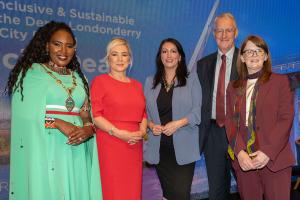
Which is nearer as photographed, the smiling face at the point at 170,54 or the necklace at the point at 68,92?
the necklace at the point at 68,92

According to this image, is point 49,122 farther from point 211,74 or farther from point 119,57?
point 211,74

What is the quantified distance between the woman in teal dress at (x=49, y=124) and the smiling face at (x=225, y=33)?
138 centimetres

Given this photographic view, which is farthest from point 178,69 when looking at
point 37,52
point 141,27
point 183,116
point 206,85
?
point 141,27

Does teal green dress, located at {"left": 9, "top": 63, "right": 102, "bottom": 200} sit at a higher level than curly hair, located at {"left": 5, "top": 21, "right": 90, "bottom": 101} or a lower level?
lower

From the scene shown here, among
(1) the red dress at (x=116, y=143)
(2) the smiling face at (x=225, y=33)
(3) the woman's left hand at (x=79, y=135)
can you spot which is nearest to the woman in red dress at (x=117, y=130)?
(1) the red dress at (x=116, y=143)

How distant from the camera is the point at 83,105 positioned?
2438mm

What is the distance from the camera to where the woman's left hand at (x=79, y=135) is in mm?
2225

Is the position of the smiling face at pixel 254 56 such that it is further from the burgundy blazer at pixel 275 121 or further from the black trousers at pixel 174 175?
the black trousers at pixel 174 175

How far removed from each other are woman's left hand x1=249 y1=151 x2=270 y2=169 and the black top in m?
0.75

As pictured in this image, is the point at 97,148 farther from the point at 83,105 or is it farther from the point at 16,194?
the point at 16,194

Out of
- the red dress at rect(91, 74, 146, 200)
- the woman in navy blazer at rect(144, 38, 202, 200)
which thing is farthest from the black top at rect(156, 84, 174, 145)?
the red dress at rect(91, 74, 146, 200)

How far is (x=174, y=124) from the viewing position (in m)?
2.74

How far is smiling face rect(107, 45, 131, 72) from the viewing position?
2734 mm

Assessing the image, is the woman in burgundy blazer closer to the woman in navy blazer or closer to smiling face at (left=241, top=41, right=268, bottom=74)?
smiling face at (left=241, top=41, right=268, bottom=74)
